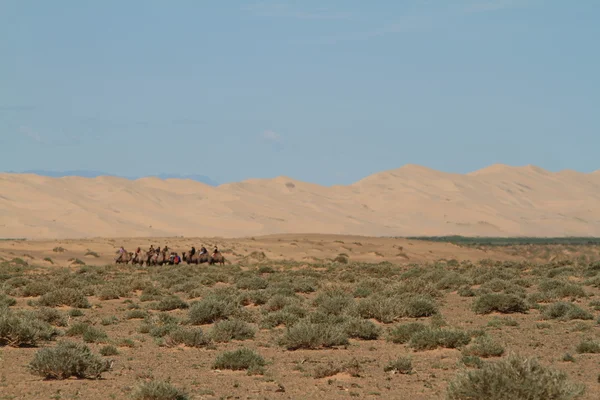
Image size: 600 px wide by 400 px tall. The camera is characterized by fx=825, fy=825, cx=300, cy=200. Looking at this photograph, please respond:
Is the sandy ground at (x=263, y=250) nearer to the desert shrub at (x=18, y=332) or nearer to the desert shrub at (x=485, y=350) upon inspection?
the desert shrub at (x=18, y=332)

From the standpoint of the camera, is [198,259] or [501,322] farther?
[198,259]

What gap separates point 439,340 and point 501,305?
24.2ft

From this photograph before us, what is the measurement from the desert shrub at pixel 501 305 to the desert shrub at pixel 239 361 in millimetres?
10569

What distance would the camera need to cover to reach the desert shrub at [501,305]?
2348 centimetres

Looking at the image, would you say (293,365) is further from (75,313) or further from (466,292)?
(466,292)

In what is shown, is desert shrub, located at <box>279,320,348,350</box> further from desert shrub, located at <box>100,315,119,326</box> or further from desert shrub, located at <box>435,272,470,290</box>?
desert shrub, located at <box>435,272,470,290</box>

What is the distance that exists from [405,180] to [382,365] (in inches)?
6756

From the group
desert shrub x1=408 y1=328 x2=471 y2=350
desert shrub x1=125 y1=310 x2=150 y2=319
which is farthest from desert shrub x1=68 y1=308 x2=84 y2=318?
desert shrub x1=408 y1=328 x2=471 y2=350

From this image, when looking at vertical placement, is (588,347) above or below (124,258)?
above

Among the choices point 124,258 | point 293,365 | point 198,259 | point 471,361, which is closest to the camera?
point 471,361

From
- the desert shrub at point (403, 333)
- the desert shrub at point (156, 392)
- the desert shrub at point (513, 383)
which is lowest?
the desert shrub at point (156, 392)

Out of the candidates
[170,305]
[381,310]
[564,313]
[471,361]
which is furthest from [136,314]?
[564,313]

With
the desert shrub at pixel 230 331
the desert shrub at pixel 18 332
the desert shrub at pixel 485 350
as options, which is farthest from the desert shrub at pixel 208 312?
the desert shrub at pixel 485 350

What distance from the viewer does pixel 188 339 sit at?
17328 millimetres
